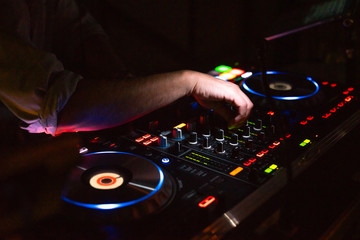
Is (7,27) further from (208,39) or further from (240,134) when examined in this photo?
(208,39)

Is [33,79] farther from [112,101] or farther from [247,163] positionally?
[247,163]

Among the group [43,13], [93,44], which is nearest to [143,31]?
[93,44]

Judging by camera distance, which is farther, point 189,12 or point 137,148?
point 189,12

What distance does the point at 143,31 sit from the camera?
2875mm

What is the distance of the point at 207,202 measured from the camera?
83cm

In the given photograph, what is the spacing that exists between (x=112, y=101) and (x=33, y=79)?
208 mm

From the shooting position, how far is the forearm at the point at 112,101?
99 cm

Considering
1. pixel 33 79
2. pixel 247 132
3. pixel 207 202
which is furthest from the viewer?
pixel 247 132

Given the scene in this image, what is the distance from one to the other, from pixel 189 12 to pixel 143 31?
0.57 meters

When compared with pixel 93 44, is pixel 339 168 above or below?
below

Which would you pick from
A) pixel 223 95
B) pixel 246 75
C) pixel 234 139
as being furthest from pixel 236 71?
pixel 234 139

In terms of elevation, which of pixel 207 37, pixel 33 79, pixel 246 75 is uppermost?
pixel 33 79

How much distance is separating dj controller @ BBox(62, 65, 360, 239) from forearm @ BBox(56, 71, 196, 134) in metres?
0.09

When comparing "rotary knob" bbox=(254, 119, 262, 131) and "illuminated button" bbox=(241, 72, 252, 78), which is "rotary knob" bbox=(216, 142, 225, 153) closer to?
"rotary knob" bbox=(254, 119, 262, 131)
